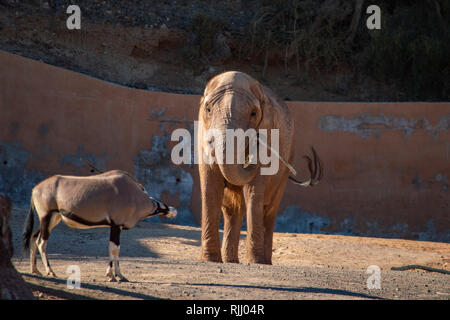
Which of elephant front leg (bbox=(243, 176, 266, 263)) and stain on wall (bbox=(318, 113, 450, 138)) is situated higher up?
stain on wall (bbox=(318, 113, 450, 138))

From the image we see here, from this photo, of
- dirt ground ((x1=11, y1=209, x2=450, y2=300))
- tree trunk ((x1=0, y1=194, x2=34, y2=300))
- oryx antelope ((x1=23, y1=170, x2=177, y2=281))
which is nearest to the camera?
tree trunk ((x1=0, y1=194, x2=34, y2=300))

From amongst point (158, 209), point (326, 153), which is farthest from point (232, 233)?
point (326, 153)

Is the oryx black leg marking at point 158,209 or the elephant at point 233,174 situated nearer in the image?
the oryx black leg marking at point 158,209

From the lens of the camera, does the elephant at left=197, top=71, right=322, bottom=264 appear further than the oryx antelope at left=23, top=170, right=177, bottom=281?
Yes

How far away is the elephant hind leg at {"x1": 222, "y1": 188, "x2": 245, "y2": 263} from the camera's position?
865 cm

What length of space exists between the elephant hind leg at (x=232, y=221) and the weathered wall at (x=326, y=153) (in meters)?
6.90

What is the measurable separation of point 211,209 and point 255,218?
1.86 feet

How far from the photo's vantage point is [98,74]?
834 inches

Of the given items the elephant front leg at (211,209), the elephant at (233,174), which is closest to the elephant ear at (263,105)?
the elephant at (233,174)

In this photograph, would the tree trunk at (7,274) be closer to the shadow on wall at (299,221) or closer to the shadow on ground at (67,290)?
the shadow on ground at (67,290)

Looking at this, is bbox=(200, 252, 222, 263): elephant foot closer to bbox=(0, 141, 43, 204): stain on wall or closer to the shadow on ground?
the shadow on ground

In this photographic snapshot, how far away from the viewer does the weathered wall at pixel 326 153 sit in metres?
15.6

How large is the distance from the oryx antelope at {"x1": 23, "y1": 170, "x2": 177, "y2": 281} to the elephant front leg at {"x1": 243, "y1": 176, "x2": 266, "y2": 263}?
233 centimetres

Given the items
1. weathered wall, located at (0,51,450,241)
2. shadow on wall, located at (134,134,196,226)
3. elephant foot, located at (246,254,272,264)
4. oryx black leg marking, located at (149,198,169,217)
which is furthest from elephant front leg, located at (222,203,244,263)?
shadow on wall, located at (134,134,196,226)
